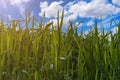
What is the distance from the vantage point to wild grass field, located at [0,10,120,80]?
2.29 m

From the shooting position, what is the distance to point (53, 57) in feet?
7.59

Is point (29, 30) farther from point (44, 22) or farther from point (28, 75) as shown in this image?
point (28, 75)

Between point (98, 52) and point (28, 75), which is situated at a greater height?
point (98, 52)

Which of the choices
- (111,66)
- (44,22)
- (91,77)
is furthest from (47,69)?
(44,22)

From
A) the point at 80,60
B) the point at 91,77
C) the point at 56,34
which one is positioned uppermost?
the point at 56,34

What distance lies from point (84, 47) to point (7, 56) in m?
0.73

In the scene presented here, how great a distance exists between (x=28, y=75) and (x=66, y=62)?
1.14 feet

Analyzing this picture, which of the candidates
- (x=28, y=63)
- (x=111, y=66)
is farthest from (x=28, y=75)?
(x=111, y=66)

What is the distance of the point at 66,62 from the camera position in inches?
96.6

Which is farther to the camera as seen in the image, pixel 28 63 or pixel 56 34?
pixel 28 63

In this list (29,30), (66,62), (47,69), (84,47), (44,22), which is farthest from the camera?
(29,30)

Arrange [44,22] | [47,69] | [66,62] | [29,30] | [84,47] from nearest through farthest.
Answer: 1. [47,69]
2. [66,62]
3. [84,47]
4. [44,22]
5. [29,30]

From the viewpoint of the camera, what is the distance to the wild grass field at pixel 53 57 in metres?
2.29

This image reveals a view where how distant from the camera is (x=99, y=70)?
2.46 meters
